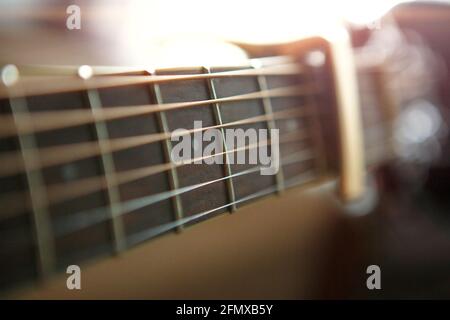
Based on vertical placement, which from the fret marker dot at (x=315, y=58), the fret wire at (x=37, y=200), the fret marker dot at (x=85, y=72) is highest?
the fret marker dot at (x=315, y=58)

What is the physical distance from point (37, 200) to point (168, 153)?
0.12 m

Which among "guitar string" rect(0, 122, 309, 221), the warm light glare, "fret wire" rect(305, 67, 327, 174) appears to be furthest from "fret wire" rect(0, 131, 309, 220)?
"fret wire" rect(305, 67, 327, 174)

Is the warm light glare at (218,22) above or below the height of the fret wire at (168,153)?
above

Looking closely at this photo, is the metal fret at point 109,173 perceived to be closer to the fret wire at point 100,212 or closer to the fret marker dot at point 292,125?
the fret wire at point 100,212

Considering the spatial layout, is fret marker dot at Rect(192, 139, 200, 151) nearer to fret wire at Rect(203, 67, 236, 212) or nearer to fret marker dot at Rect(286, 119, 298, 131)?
fret wire at Rect(203, 67, 236, 212)

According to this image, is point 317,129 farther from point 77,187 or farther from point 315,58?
point 77,187

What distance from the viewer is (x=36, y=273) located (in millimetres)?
310

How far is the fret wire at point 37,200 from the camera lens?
0.97 feet

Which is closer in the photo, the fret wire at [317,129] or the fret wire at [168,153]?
the fret wire at [168,153]

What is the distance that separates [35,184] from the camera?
30 centimetres

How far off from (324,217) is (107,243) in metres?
0.40

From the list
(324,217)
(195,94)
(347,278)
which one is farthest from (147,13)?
(347,278)

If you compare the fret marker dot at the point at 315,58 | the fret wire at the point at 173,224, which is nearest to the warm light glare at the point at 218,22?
the fret marker dot at the point at 315,58
